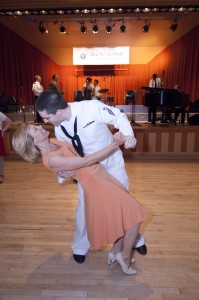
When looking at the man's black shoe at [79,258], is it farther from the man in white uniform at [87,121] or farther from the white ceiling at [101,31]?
the white ceiling at [101,31]

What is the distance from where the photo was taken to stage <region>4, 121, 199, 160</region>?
18.1ft

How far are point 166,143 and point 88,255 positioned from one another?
3.86 m

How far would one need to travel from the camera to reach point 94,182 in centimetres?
162

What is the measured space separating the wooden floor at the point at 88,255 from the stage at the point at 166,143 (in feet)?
5.27

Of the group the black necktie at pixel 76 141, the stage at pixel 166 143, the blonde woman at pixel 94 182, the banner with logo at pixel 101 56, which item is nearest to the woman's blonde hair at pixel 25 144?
the blonde woman at pixel 94 182

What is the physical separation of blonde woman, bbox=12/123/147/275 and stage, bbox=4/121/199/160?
3953 mm

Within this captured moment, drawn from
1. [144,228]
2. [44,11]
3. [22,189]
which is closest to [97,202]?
[144,228]

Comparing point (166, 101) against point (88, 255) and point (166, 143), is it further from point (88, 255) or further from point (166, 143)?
point (88, 255)

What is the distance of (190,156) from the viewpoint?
552 cm

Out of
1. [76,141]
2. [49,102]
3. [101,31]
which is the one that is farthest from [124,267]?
[101,31]

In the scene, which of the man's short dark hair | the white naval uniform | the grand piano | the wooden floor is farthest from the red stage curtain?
the man's short dark hair

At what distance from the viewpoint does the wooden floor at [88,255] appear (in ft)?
6.07

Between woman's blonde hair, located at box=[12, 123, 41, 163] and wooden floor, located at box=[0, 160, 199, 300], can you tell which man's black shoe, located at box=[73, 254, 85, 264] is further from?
woman's blonde hair, located at box=[12, 123, 41, 163]

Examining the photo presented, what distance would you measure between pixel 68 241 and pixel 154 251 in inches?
33.4
